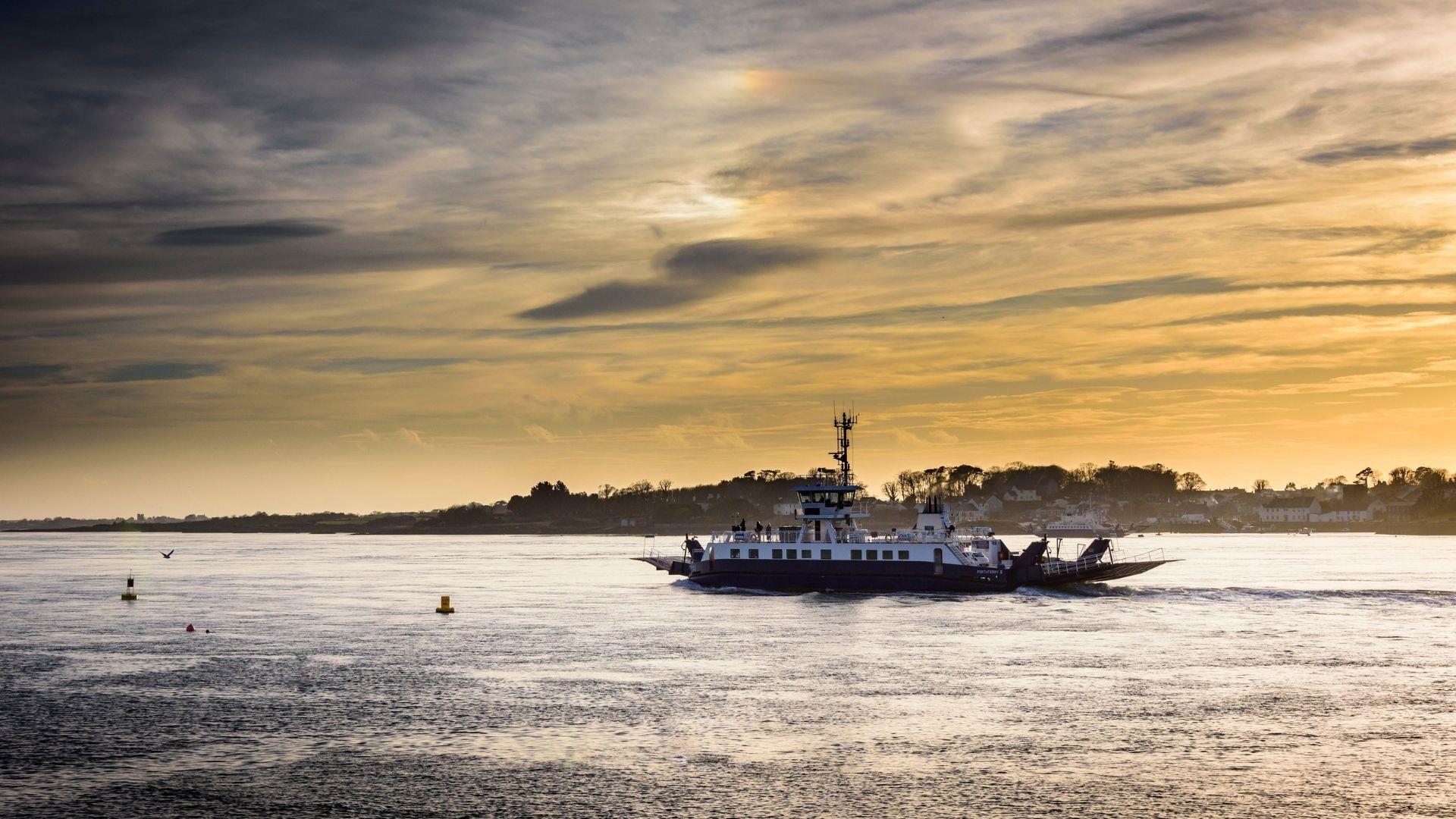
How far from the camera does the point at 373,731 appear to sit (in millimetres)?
40719

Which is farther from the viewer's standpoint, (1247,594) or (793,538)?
(793,538)

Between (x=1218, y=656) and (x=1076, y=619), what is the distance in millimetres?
19018

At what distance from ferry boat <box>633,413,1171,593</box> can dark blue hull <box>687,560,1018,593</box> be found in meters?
0.06

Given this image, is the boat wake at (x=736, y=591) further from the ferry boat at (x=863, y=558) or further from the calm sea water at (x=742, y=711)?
the calm sea water at (x=742, y=711)

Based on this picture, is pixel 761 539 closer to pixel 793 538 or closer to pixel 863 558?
pixel 793 538

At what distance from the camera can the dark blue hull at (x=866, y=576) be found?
3693 inches

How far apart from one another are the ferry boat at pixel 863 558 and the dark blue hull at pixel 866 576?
57mm

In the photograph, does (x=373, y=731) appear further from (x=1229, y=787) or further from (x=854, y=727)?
(x=1229, y=787)

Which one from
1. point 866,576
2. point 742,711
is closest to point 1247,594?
point 866,576

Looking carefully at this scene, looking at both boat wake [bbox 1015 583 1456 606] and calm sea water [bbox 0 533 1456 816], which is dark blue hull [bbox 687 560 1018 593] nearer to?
boat wake [bbox 1015 583 1456 606]

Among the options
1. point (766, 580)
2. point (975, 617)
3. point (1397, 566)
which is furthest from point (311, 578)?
point (1397, 566)

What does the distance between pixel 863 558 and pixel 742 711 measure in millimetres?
51927

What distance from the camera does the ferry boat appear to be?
94000 mm

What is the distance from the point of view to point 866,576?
94.6 m
